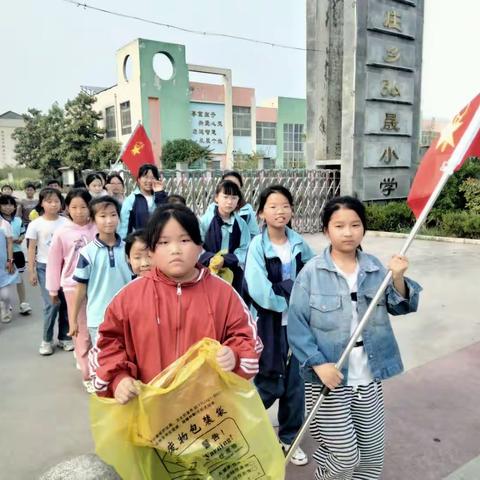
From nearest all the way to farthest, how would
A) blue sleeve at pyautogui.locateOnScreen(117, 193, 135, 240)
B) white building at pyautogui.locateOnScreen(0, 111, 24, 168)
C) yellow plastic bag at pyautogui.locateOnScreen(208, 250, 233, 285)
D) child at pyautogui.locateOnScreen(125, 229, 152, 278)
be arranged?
child at pyautogui.locateOnScreen(125, 229, 152, 278) < yellow plastic bag at pyautogui.locateOnScreen(208, 250, 233, 285) < blue sleeve at pyautogui.locateOnScreen(117, 193, 135, 240) < white building at pyautogui.locateOnScreen(0, 111, 24, 168)

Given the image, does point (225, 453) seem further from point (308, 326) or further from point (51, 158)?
point (51, 158)

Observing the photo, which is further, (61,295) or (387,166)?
(387,166)

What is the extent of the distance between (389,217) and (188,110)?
23.9m

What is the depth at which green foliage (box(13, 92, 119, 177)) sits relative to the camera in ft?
90.8

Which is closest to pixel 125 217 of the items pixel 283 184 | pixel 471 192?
pixel 283 184

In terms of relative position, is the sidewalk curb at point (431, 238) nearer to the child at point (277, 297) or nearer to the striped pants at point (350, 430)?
the child at point (277, 297)

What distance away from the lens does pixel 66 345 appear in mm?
3900

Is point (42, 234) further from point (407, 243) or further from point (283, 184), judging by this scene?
point (283, 184)

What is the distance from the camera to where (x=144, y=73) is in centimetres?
2867

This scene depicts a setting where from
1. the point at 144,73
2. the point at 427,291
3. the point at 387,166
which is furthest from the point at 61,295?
the point at 144,73

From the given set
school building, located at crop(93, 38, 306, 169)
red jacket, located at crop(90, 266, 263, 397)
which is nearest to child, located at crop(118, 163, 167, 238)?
red jacket, located at crop(90, 266, 263, 397)

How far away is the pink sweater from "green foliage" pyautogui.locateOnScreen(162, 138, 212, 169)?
2457cm

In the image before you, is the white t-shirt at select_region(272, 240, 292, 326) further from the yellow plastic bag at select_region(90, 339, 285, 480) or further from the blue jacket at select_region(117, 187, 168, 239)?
the blue jacket at select_region(117, 187, 168, 239)

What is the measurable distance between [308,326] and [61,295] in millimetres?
2547
